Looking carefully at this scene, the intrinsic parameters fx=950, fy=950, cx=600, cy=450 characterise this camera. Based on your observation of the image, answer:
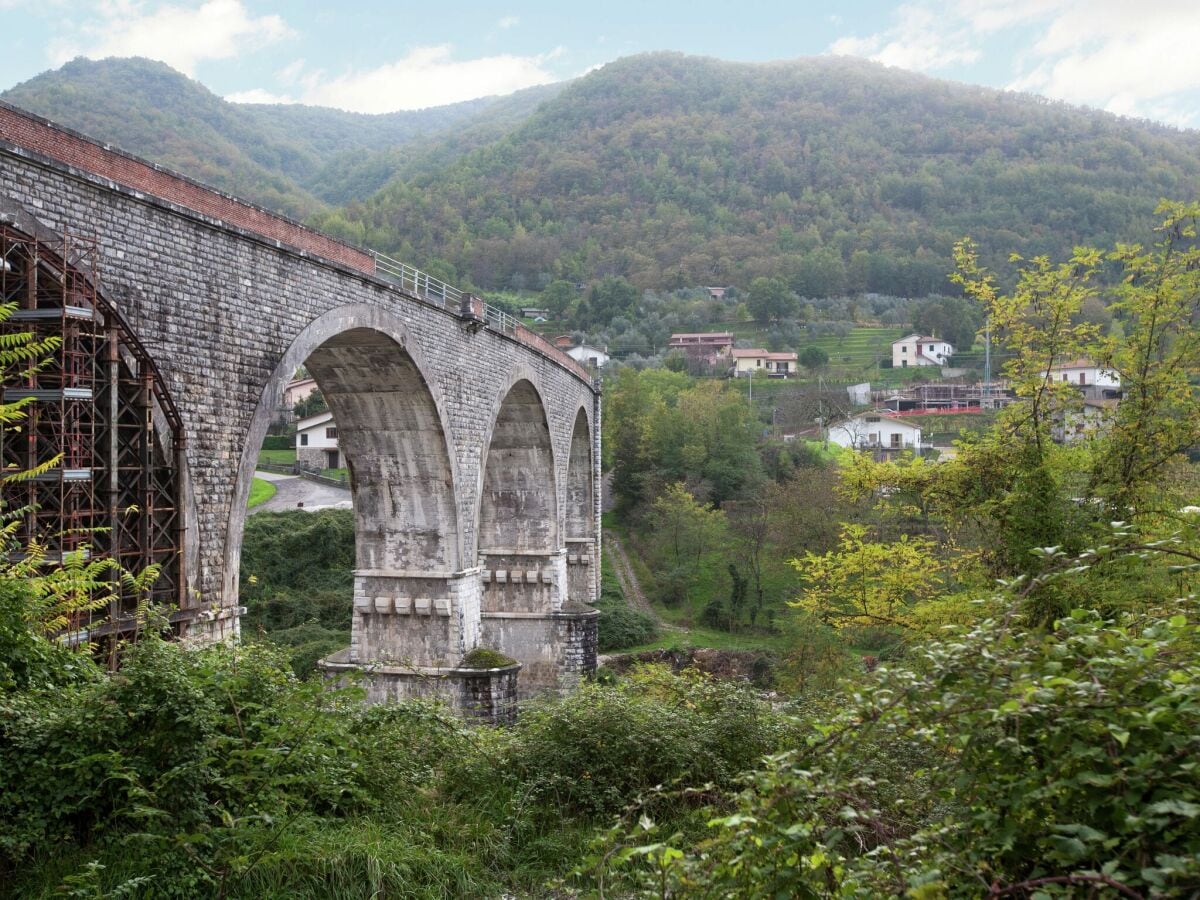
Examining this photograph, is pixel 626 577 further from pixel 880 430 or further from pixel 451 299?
pixel 451 299

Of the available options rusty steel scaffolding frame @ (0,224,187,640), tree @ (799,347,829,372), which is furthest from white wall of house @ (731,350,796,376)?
rusty steel scaffolding frame @ (0,224,187,640)

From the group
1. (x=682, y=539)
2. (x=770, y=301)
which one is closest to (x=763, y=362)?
(x=770, y=301)

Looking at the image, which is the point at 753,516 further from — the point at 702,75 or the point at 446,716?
the point at 702,75

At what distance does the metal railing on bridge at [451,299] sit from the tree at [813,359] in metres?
44.9

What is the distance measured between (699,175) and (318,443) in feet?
249

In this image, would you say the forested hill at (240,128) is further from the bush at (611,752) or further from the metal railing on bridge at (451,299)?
the bush at (611,752)

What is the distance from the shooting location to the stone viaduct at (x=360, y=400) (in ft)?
29.9

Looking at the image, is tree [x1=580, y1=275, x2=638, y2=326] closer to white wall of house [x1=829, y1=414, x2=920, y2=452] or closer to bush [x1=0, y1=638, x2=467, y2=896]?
white wall of house [x1=829, y1=414, x2=920, y2=452]

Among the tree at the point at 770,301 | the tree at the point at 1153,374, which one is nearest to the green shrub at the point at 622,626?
the tree at the point at 1153,374

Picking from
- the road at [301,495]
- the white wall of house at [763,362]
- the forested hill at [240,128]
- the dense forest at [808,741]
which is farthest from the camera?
the forested hill at [240,128]

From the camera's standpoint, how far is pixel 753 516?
39500mm

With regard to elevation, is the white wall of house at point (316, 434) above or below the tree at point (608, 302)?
below

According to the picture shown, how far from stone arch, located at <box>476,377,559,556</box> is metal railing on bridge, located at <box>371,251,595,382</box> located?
6.27 feet

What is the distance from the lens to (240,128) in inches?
4641
